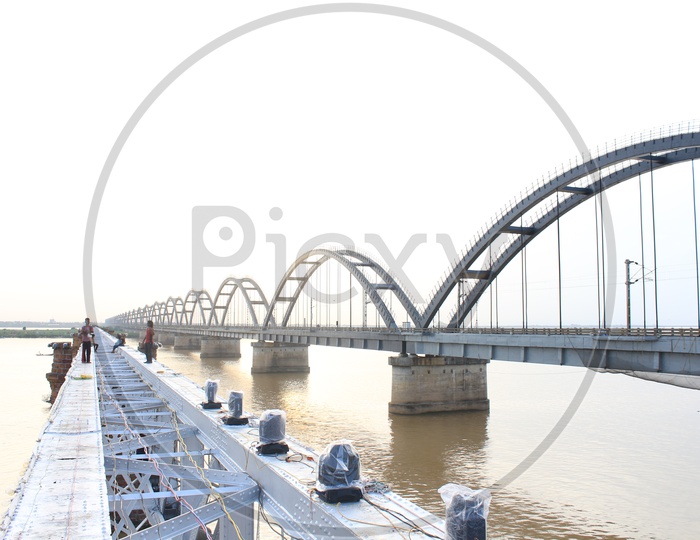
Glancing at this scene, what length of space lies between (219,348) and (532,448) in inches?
3183

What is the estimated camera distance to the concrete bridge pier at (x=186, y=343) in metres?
127

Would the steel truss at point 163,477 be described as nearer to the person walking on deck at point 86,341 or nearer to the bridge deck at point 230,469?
the bridge deck at point 230,469

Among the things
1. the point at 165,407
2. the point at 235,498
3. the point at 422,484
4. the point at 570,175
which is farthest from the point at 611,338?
the point at 235,498

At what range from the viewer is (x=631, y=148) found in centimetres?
2761

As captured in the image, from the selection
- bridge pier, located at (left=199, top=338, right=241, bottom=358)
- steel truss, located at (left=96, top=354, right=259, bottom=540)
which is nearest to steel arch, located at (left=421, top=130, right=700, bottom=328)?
steel truss, located at (left=96, top=354, right=259, bottom=540)

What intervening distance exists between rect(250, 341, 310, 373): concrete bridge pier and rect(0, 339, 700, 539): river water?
17.4 meters

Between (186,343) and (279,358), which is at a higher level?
(279,358)

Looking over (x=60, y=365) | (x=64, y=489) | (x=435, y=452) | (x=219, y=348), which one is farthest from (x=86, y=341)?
(x=219, y=348)

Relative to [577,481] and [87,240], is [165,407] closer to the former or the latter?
[87,240]

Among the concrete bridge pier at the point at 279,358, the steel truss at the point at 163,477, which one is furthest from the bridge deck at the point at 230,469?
the concrete bridge pier at the point at 279,358

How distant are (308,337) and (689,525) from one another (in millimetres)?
41937

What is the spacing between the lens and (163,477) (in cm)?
845

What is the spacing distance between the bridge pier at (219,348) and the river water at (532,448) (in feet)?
166

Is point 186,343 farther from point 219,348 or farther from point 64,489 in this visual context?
point 64,489
